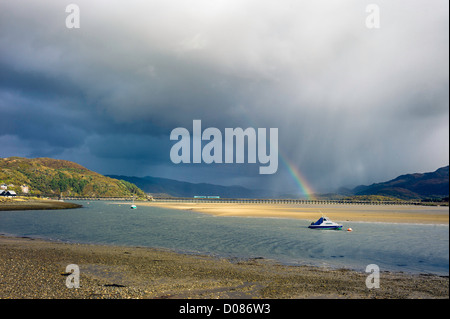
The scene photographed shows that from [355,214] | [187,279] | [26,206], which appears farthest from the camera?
[26,206]

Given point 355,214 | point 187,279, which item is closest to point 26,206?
point 355,214

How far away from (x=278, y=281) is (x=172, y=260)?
1175cm

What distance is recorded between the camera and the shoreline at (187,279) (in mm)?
17172

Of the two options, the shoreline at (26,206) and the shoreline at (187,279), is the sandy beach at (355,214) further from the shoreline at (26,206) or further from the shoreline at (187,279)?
the shoreline at (26,206)

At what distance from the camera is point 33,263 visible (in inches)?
982

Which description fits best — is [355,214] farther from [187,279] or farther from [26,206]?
[26,206]

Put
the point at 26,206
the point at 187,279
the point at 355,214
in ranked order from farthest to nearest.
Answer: the point at 26,206, the point at 355,214, the point at 187,279

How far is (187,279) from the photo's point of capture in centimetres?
2073

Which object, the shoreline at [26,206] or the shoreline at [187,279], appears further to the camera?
the shoreline at [26,206]

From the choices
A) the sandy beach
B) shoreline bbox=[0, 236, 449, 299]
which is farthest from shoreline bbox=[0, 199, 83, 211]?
shoreline bbox=[0, 236, 449, 299]

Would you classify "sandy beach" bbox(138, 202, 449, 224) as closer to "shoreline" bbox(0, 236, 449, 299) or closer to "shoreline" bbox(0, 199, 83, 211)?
"shoreline" bbox(0, 236, 449, 299)

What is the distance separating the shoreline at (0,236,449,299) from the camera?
17.2m

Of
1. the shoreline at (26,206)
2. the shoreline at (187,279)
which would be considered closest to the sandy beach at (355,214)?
the shoreline at (187,279)
